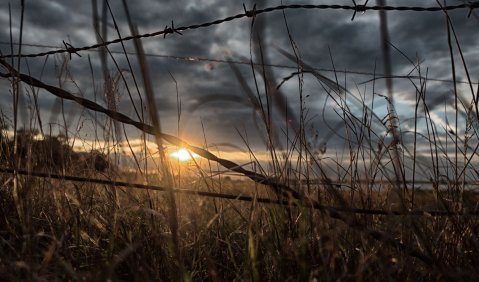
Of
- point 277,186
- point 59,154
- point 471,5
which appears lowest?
point 277,186

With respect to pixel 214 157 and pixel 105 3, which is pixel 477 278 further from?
pixel 105 3

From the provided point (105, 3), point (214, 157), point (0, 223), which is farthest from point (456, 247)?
point (0, 223)

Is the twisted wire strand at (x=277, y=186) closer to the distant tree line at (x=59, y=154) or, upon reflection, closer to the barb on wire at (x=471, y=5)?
the barb on wire at (x=471, y=5)

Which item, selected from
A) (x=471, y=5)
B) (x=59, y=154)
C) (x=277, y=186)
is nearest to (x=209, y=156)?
(x=277, y=186)

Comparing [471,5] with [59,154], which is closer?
[471,5]

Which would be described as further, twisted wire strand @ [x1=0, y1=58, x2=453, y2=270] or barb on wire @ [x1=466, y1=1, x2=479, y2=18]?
barb on wire @ [x1=466, y1=1, x2=479, y2=18]

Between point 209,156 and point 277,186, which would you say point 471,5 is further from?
point 209,156

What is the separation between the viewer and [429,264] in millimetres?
1333

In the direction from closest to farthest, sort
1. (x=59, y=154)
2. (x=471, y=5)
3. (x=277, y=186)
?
(x=277, y=186), (x=471, y=5), (x=59, y=154)

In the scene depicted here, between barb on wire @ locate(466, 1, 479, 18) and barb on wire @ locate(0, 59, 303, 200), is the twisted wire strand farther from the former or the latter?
barb on wire @ locate(466, 1, 479, 18)

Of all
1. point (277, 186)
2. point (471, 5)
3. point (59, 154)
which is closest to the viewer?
point (277, 186)

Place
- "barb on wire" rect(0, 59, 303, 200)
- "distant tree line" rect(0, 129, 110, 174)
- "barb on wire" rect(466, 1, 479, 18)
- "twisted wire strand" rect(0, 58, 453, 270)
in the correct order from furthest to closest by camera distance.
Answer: "distant tree line" rect(0, 129, 110, 174), "barb on wire" rect(466, 1, 479, 18), "barb on wire" rect(0, 59, 303, 200), "twisted wire strand" rect(0, 58, 453, 270)

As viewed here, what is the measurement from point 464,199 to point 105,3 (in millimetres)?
1591

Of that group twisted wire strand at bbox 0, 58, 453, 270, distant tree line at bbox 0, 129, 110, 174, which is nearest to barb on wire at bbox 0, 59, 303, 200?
twisted wire strand at bbox 0, 58, 453, 270
